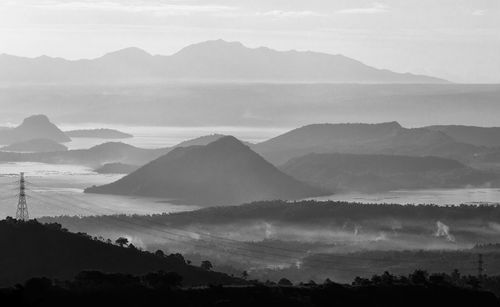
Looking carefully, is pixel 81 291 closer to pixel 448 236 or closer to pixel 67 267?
pixel 67 267

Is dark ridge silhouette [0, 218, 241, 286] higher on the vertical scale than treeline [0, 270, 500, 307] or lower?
higher

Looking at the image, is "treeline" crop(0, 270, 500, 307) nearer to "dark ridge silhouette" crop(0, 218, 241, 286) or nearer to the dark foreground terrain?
the dark foreground terrain

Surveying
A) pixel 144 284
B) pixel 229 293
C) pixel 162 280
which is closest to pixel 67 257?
pixel 162 280

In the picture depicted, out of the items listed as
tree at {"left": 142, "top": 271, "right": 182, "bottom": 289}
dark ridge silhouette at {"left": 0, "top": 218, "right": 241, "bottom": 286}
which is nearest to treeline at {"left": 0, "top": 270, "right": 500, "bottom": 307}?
tree at {"left": 142, "top": 271, "right": 182, "bottom": 289}

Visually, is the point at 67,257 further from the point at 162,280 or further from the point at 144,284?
the point at 144,284

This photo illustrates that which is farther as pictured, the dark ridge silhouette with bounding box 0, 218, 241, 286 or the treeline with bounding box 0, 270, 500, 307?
the dark ridge silhouette with bounding box 0, 218, 241, 286

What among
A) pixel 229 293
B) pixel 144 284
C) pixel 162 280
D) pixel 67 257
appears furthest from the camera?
pixel 67 257

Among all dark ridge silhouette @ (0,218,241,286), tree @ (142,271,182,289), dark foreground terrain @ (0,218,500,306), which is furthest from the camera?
dark ridge silhouette @ (0,218,241,286)
